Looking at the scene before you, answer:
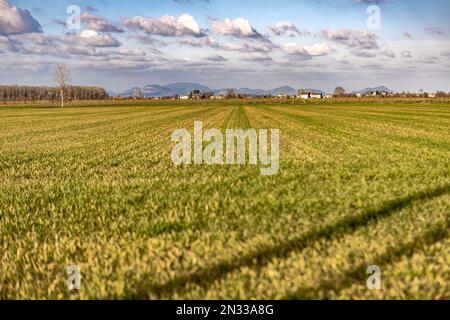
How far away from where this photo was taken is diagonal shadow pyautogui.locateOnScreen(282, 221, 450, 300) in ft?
15.8

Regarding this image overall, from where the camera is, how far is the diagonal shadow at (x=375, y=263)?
15.8ft

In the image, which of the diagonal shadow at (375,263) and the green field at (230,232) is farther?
the green field at (230,232)

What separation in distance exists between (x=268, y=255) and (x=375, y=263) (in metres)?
1.43

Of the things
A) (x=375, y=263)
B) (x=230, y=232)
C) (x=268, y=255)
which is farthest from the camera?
(x=230, y=232)

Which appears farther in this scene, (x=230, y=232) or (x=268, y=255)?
(x=230, y=232)

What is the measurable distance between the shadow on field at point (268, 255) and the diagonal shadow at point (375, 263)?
0.04 m

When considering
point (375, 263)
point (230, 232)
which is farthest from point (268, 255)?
point (375, 263)

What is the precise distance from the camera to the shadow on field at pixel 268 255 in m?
5.16

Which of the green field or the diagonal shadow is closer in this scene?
the diagonal shadow

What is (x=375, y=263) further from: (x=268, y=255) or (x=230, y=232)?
(x=230, y=232)

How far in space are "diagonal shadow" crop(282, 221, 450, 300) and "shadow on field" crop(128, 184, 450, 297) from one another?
0.04 metres

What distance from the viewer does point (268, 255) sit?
5996mm

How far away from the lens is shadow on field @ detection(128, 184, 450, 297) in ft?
16.9
